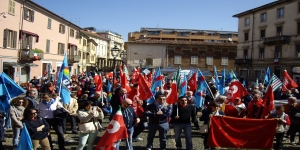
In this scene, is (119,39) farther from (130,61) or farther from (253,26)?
(253,26)

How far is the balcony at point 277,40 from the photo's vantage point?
117 feet

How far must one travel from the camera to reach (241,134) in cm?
748

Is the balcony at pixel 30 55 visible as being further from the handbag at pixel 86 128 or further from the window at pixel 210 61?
the window at pixel 210 61

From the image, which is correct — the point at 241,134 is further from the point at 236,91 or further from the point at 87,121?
the point at 236,91

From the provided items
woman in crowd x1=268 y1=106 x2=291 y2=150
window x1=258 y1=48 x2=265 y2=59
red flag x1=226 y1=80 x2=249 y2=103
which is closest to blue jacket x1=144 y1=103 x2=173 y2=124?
woman in crowd x1=268 y1=106 x2=291 y2=150

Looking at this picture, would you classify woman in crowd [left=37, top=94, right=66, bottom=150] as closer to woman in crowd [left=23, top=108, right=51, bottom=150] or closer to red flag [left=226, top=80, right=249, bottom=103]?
woman in crowd [left=23, top=108, right=51, bottom=150]

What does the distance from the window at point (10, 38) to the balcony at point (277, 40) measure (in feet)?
94.4

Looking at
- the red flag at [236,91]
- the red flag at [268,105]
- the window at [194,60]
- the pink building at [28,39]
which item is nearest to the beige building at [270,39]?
the window at [194,60]

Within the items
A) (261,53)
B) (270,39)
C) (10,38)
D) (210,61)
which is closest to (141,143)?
(10,38)

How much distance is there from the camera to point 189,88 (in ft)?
44.7

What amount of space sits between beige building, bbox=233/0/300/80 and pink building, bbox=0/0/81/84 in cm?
2515

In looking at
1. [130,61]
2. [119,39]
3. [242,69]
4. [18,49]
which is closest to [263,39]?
[242,69]

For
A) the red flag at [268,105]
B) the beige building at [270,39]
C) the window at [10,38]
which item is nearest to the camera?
the red flag at [268,105]

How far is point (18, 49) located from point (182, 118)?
24869 millimetres
